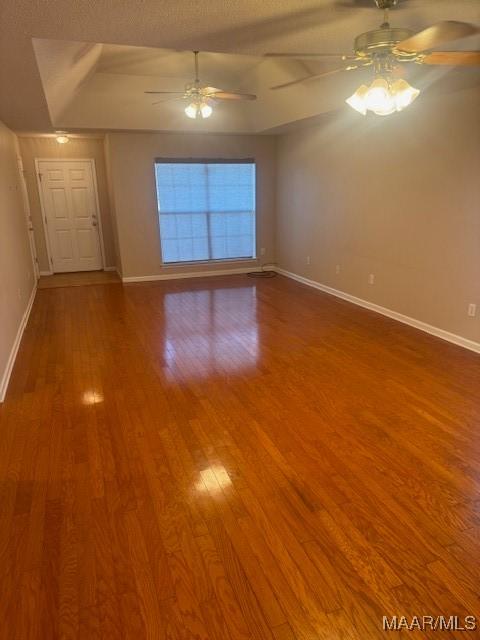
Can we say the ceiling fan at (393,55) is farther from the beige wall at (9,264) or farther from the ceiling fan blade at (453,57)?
the beige wall at (9,264)

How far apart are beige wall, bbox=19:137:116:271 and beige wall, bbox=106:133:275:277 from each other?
122 centimetres

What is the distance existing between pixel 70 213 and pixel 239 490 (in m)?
7.38

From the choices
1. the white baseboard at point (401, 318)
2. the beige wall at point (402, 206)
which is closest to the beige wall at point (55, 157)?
the beige wall at point (402, 206)

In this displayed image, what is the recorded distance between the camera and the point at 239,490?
216 cm

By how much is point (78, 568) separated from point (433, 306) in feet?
13.1

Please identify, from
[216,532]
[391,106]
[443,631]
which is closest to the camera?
[443,631]

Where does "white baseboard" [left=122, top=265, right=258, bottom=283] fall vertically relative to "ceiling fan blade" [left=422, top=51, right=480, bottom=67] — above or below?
below

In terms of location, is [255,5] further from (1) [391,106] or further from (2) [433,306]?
(2) [433,306]

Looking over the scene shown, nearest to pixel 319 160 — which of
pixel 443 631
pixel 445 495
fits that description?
pixel 445 495

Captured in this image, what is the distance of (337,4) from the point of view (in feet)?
7.36

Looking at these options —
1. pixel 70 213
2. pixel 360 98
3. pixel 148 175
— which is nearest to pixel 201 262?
pixel 148 175

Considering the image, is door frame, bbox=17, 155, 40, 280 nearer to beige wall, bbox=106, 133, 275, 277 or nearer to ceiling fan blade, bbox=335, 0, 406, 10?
beige wall, bbox=106, 133, 275, 277

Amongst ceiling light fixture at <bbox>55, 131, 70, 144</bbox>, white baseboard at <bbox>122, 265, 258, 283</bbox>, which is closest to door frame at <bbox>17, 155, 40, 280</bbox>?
ceiling light fixture at <bbox>55, 131, 70, 144</bbox>

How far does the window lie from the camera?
7148mm
